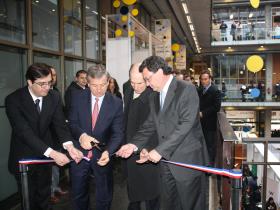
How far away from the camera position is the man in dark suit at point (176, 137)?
2.50m

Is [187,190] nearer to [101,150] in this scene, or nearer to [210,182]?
[101,150]

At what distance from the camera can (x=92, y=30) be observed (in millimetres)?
7078

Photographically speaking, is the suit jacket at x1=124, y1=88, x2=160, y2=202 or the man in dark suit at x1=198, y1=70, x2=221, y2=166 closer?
the suit jacket at x1=124, y1=88, x2=160, y2=202

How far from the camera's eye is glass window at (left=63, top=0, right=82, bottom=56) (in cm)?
579

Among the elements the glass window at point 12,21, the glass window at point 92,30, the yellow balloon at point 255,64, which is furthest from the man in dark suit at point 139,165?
the glass window at point 92,30

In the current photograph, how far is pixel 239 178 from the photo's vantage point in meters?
2.14

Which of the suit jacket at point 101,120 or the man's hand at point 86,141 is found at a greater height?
the suit jacket at point 101,120

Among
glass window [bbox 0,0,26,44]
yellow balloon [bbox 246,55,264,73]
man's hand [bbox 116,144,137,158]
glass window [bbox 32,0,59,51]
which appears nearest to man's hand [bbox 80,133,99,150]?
man's hand [bbox 116,144,137,158]

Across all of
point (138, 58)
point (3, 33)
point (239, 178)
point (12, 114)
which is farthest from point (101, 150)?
point (138, 58)

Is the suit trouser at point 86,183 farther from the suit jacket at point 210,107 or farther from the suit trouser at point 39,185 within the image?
the suit jacket at point 210,107

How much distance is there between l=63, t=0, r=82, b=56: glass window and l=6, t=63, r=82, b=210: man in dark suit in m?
3.13

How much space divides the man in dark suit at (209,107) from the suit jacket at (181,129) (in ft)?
9.37

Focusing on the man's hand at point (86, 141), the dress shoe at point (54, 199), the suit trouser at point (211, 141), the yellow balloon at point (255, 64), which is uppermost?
the yellow balloon at point (255, 64)

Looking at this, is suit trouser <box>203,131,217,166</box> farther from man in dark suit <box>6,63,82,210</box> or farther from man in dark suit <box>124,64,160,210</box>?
man in dark suit <box>6,63,82,210</box>
